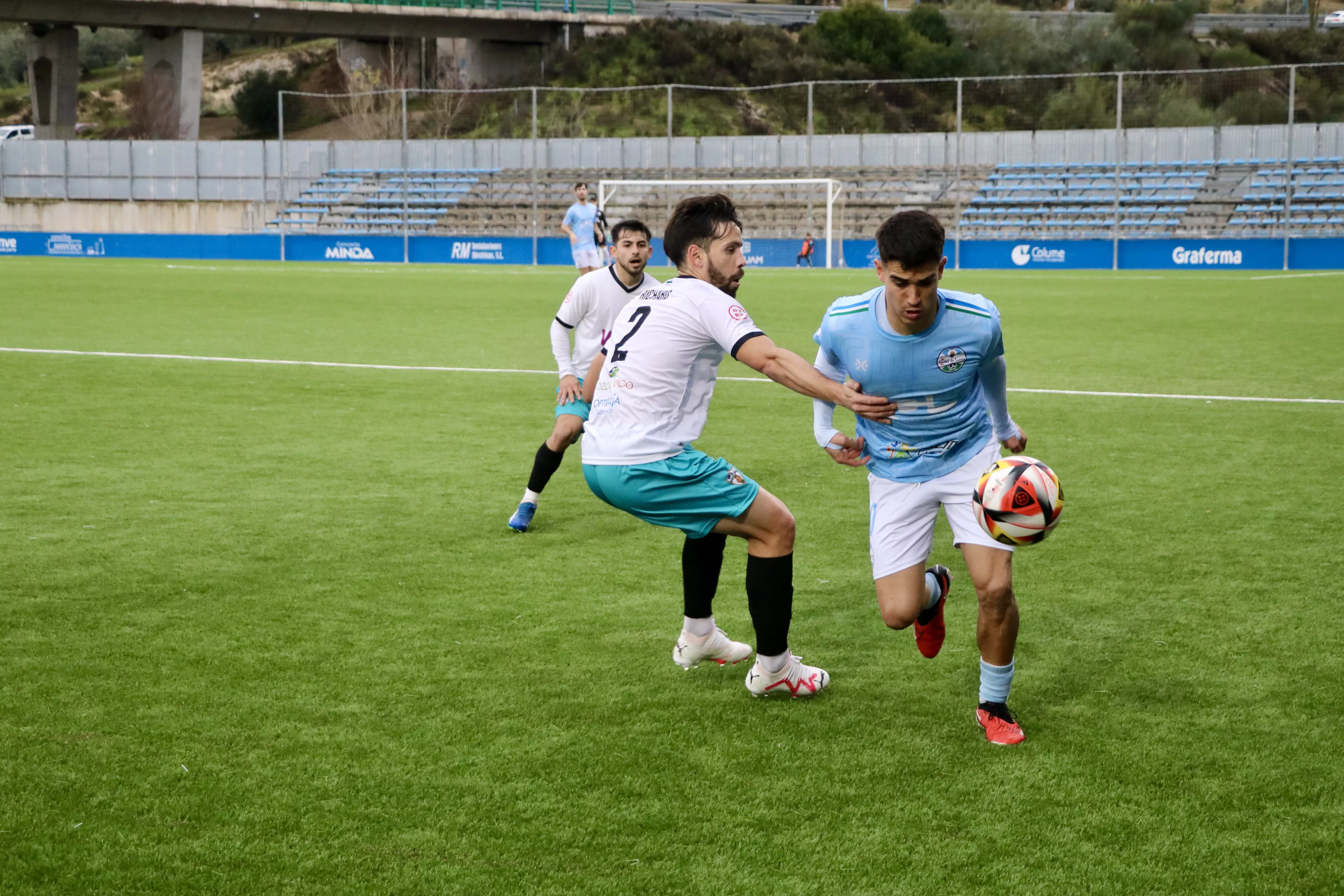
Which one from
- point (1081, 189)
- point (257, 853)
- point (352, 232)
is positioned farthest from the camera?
point (352, 232)

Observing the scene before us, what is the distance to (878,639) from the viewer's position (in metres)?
5.51

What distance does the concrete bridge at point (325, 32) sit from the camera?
5775 cm

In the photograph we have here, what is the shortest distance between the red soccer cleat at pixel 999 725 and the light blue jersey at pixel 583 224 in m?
23.6

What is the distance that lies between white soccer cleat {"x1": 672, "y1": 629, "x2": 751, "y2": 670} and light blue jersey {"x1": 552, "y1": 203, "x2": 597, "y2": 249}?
2281 centimetres

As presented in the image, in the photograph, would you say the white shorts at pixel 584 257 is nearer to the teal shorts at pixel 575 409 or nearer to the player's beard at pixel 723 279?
the teal shorts at pixel 575 409

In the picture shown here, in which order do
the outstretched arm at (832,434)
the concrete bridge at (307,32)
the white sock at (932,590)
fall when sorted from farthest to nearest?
1. the concrete bridge at (307,32)
2. the white sock at (932,590)
3. the outstretched arm at (832,434)

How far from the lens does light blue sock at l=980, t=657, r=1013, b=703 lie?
14.6 ft

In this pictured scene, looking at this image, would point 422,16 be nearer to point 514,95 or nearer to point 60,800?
point 514,95

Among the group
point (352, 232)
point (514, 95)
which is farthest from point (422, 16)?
point (352, 232)

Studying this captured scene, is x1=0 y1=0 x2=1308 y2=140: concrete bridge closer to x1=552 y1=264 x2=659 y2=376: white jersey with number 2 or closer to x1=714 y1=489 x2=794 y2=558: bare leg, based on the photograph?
x1=552 y1=264 x2=659 y2=376: white jersey with number 2

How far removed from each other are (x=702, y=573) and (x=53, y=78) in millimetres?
64560

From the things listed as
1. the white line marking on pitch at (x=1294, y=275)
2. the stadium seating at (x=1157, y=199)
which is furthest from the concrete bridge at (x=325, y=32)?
the white line marking on pitch at (x=1294, y=275)

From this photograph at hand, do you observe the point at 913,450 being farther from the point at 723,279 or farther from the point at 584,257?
the point at 584,257

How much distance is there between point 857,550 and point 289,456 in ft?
14.4
